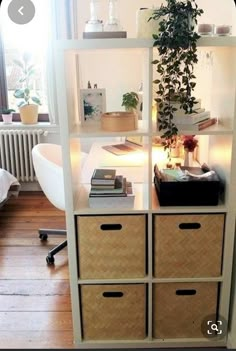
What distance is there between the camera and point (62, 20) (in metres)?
3.91

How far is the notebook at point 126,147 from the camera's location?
9.93 feet

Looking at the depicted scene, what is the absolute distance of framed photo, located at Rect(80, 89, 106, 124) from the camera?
75.2 inches

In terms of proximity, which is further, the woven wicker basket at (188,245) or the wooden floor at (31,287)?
the wooden floor at (31,287)

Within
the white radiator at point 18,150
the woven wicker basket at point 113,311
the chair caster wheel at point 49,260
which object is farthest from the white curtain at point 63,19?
the woven wicker basket at point 113,311

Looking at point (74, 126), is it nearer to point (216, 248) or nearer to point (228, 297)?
point (216, 248)

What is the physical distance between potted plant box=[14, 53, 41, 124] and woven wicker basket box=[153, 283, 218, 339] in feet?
9.20

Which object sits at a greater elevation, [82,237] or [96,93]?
[96,93]

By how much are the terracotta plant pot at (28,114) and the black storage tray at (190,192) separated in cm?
269

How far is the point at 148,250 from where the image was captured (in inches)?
75.1

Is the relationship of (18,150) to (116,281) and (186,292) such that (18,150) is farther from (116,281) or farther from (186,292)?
(186,292)

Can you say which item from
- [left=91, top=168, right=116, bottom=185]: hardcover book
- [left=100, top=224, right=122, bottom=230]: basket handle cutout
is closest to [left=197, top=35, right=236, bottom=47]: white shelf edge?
[left=91, top=168, right=116, bottom=185]: hardcover book

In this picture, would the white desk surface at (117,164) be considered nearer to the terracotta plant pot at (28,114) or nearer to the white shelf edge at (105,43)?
the white shelf edge at (105,43)

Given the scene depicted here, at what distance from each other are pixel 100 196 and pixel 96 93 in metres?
0.50

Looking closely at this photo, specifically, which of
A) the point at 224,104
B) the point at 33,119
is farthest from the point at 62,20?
the point at 224,104
